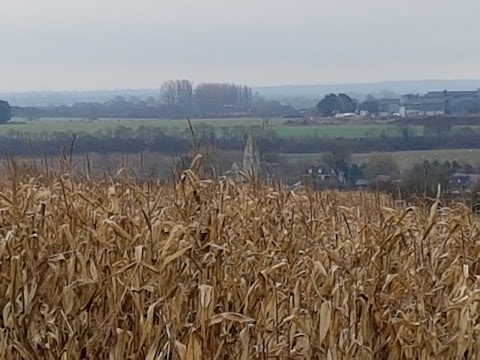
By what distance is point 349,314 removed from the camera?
9.71ft

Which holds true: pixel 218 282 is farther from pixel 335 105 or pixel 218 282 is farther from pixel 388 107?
pixel 388 107

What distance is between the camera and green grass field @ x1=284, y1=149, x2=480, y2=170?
5043mm

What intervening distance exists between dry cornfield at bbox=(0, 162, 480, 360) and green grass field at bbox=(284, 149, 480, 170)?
94cm

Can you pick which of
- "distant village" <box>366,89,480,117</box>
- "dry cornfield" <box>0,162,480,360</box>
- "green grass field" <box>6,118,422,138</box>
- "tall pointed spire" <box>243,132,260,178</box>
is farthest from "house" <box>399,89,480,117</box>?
"dry cornfield" <box>0,162,480,360</box>

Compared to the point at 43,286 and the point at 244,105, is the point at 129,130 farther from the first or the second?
the point at 43,286

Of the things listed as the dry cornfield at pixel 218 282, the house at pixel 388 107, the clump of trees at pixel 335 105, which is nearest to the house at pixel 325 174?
the dry cornfield at pixel 218 282

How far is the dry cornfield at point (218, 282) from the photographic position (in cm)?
280

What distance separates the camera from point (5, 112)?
6312mm

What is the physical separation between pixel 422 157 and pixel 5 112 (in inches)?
120

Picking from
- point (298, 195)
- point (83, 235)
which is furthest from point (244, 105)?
point (83, 235)

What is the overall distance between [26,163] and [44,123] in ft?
1.13

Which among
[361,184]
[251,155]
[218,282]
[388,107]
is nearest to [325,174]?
[361,184]

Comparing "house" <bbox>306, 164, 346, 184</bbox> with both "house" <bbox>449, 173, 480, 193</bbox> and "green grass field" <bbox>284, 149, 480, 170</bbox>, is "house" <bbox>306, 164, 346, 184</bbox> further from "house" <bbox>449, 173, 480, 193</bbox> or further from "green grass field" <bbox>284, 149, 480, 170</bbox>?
"house" <bbox>449, 173, 480, 193</bbox>

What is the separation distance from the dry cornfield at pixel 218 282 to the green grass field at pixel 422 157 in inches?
36.8
